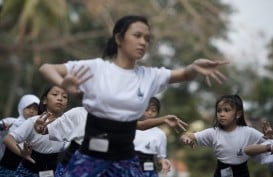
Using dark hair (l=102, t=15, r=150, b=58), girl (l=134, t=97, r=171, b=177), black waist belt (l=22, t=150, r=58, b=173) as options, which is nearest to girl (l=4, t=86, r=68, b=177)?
black waist belt (l=22, t=150, r=58, b=173)

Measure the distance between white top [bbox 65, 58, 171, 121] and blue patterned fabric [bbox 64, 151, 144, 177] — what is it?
12.3 inches

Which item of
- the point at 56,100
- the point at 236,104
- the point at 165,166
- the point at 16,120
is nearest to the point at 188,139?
the point at 236,104

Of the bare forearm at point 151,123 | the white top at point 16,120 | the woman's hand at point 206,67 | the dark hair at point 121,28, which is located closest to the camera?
the woman's hand at point 206,67

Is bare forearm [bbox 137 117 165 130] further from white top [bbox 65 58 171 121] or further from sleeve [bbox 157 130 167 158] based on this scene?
sleeve [bbox 157 130 167 158]

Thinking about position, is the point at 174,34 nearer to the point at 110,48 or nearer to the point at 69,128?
the point at 69,128

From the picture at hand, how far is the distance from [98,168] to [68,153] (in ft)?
8.07

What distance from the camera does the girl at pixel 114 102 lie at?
561cm

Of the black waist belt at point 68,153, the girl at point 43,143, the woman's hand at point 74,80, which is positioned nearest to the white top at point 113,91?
the woman's hand at point 74,80

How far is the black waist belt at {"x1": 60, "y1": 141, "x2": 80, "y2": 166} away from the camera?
25.4 ft

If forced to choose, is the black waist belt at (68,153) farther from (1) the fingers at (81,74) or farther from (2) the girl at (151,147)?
(1) the fingers at (81,74)

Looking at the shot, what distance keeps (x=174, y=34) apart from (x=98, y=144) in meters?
24.2

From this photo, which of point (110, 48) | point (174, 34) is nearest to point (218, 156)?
point (110, 48)

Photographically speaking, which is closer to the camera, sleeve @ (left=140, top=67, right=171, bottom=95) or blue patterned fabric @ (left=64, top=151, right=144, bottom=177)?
blue patterned fabric @ (left=64, top=151, right=144, bottom=177)

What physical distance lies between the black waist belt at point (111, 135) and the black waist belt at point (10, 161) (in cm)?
354
